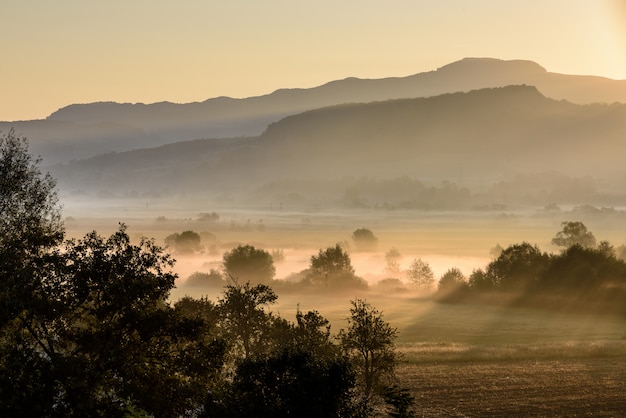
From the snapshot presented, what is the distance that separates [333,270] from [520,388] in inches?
4065

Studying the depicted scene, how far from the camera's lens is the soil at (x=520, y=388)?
164 feet

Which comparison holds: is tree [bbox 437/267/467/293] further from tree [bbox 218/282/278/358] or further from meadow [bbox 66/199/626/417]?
tree [bbox 218/282/278/358]

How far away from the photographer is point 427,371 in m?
66.2

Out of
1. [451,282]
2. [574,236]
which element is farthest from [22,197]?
[574,236]

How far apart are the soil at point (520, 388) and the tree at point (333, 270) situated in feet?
290

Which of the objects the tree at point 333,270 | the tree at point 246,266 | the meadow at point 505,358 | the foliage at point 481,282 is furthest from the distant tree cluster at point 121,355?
the tree at point 246,266

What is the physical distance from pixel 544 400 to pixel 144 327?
3373 cm

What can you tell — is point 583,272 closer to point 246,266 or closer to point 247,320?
point 247,320

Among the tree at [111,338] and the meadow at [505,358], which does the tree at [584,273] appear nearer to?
the meadow at [505,358]

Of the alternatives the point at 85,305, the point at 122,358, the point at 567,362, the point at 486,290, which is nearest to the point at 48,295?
the point at 85,305

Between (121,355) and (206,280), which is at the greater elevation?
(121,355)

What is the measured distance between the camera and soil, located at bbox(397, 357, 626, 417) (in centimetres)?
5006

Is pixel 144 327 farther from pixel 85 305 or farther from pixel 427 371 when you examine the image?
pixel 427 371

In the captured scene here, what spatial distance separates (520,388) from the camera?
5728 centimetres
